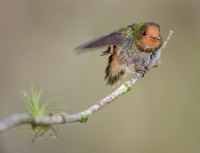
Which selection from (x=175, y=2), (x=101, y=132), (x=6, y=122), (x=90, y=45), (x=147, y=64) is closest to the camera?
(x=6, y=122)

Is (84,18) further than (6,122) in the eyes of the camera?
Yes

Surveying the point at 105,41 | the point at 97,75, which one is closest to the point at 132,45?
the point at 105,41

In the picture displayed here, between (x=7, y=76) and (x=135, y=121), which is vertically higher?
(x=7, y=76)

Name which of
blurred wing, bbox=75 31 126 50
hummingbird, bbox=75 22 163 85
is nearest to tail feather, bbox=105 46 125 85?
hummingbird, bbox=75 22 163 85

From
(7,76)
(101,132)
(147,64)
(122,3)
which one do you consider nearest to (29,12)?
(7,76)

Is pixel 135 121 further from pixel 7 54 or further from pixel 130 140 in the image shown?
pixel 7 54

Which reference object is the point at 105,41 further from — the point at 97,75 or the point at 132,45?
the point at 97,75

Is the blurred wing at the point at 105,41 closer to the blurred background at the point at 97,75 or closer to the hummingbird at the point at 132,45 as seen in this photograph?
the hummingbird at the point at 132,45

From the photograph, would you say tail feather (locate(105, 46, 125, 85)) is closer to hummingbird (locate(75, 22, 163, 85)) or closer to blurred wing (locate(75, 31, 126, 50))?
hummingbird (locate(75, 22, 163, 85))
